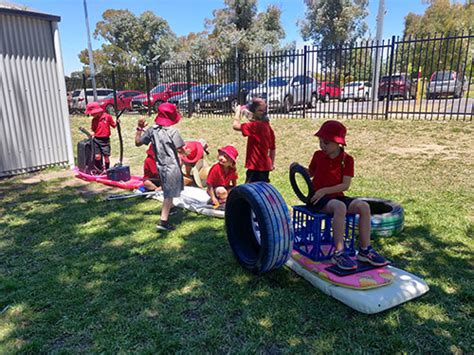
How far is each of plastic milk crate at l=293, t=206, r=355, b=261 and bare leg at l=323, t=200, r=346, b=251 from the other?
0.35 feet

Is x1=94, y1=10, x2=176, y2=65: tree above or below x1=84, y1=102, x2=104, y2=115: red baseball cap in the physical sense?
above

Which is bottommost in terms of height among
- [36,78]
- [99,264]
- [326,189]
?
[99,264]

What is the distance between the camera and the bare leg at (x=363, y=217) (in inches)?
135

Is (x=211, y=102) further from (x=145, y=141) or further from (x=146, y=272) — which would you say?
(x=146, y=272)

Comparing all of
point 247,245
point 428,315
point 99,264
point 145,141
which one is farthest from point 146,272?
point 428,315

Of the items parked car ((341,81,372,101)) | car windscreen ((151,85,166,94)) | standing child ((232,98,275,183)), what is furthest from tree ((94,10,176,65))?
standing child ((232,98,275,183))

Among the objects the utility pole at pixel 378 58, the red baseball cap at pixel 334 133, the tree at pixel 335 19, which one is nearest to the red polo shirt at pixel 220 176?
the red baseball cap at pixel 334 133

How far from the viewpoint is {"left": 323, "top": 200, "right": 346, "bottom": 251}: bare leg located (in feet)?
11.0

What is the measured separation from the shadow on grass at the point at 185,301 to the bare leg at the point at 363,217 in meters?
0.64

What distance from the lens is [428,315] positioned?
9.74 ft

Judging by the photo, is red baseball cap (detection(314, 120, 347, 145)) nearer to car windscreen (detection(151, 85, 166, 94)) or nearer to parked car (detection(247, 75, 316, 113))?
parked car (detection(247, 75, 316, 113))

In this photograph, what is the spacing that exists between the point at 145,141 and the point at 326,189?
241cm

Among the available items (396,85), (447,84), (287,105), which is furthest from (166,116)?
(396,85)

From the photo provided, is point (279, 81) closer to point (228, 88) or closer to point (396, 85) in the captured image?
point (228, 88)
